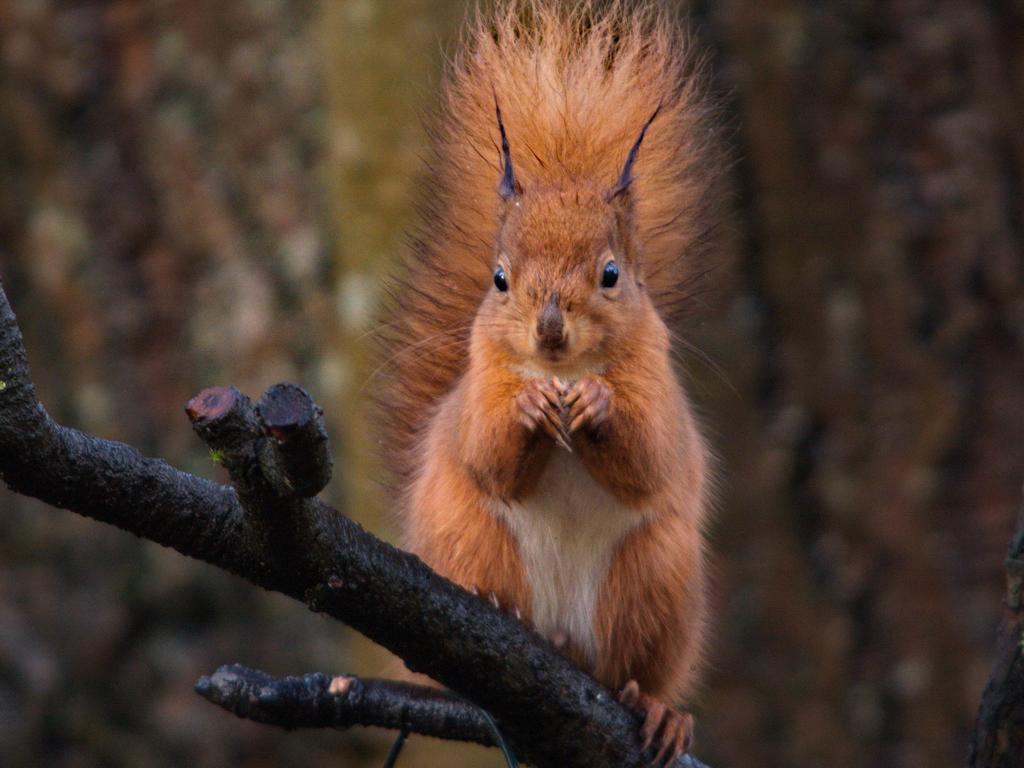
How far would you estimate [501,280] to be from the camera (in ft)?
4.58

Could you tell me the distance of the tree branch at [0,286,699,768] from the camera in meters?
0.95

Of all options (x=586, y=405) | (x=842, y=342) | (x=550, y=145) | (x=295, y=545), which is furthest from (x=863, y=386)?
(x=295, y=545)

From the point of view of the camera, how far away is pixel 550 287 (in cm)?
135

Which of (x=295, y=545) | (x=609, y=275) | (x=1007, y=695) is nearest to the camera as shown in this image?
(x=295, y=545)

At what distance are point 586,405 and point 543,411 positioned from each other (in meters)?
0.04

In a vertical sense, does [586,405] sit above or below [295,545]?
above

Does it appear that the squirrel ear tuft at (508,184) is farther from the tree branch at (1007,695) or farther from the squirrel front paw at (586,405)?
the tree branch at (1007,695)

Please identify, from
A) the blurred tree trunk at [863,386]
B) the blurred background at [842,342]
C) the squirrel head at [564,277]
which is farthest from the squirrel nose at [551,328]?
the blurred tree trunk at [863,386]

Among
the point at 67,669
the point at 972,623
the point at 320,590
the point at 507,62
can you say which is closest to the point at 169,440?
the point at 67,669

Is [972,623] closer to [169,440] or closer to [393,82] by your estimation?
[393,82]

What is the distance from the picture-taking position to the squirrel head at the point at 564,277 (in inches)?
53.1

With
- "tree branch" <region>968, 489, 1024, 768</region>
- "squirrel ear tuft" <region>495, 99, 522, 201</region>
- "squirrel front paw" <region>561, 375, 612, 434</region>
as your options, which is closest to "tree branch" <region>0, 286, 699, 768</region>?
"squirrel front paw" <region>561, 375, 612, 434</region>

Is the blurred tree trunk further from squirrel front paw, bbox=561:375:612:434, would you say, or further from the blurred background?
squirrel front paw, bbox=561:375:612:434

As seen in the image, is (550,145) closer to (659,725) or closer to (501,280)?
(501,280)
